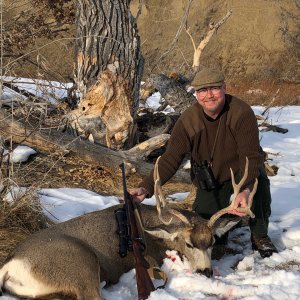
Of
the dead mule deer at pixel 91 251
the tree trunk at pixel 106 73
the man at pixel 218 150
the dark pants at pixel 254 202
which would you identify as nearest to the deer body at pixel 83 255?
the dead mule deer at pixel 91 251

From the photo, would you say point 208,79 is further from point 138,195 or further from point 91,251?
point 91,251

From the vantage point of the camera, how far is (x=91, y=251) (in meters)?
4.30

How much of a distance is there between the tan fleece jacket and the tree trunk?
231 centimetres

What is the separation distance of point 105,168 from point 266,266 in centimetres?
289

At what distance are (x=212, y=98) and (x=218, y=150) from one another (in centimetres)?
55

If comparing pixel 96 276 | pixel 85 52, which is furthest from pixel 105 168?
pixel 96 276

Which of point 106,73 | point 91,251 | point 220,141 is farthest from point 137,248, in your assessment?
point 106,73

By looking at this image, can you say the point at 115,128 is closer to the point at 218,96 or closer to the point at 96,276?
the point at 218,96

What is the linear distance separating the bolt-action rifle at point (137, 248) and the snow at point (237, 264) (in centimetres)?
8

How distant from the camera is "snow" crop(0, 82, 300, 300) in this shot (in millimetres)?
4066

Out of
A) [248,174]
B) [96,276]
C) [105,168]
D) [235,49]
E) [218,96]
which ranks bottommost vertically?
[235,49]

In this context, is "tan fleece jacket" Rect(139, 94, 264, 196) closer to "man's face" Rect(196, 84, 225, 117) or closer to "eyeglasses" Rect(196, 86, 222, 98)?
"man's face" Rect(196, 84, 225, 117)

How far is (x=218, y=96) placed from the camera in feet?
16.2

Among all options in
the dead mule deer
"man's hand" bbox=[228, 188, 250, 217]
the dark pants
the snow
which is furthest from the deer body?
the dark pants
